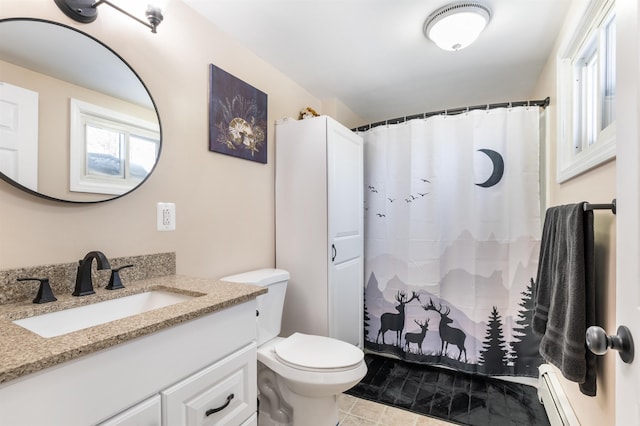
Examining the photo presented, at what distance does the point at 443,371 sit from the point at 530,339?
2.04 ft

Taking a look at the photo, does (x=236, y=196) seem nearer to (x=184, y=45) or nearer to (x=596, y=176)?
(x=184, y=45)

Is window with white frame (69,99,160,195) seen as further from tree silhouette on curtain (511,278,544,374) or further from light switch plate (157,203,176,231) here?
tree silhouette on curtain (511,278,544,374)

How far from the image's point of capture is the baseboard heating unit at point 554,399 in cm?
139

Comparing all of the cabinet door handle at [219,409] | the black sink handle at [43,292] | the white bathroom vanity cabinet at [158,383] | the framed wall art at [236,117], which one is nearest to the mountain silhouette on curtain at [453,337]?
the framed wall art at [236,117]

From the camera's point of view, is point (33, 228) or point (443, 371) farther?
point (443, 371)

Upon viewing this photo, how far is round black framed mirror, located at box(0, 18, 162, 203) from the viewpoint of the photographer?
927 mm

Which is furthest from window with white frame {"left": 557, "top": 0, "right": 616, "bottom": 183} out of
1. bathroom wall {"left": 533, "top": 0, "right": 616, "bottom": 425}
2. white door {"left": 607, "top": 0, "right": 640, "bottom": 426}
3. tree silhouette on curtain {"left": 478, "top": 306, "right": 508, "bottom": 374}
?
tree silhouette on curtain {"left": 478, "top": 306, "right": 508, "bottom": 374}

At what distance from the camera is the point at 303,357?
1.46m

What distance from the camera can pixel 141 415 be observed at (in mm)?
Result: 726

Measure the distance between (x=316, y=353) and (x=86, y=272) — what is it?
105 cm

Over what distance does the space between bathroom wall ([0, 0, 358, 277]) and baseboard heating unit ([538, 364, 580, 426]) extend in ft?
5.70

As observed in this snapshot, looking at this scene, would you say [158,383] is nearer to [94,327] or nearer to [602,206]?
[94,327]

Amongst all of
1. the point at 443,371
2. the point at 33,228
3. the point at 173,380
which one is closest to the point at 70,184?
the point at 33,228

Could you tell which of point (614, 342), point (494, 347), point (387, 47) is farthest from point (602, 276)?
point (387, 47)
